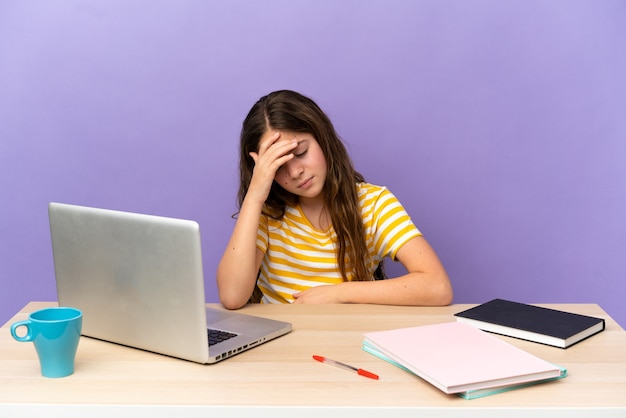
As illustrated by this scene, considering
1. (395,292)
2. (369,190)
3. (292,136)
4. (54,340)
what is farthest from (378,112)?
(54,340)

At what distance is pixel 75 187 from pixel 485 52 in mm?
1517

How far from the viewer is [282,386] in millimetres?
1101

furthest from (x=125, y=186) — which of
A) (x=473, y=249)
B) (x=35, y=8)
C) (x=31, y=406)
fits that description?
(x=31, y=406)

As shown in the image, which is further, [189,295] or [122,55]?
[122,55]

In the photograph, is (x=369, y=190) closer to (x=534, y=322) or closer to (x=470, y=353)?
(x=534, y=322)

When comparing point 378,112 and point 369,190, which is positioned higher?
point 378,112

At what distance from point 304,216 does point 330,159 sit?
0.19m

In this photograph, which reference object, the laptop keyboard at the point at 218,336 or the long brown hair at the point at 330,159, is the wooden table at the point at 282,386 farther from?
the long brown hair at the point at 330,159

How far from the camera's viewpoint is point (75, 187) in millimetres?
2703

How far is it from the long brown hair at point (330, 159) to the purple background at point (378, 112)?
0.65m

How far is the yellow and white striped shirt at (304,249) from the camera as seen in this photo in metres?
1.98

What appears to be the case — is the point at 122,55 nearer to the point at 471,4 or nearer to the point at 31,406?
the point at 471,4

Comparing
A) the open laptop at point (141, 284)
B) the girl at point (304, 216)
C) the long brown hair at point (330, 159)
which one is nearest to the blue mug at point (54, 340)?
the open laptop at point (141, 284)

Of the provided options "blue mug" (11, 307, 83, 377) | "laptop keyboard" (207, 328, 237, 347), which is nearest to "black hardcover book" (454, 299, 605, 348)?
"laptop keyboard" (207, 328, 237, 347)
